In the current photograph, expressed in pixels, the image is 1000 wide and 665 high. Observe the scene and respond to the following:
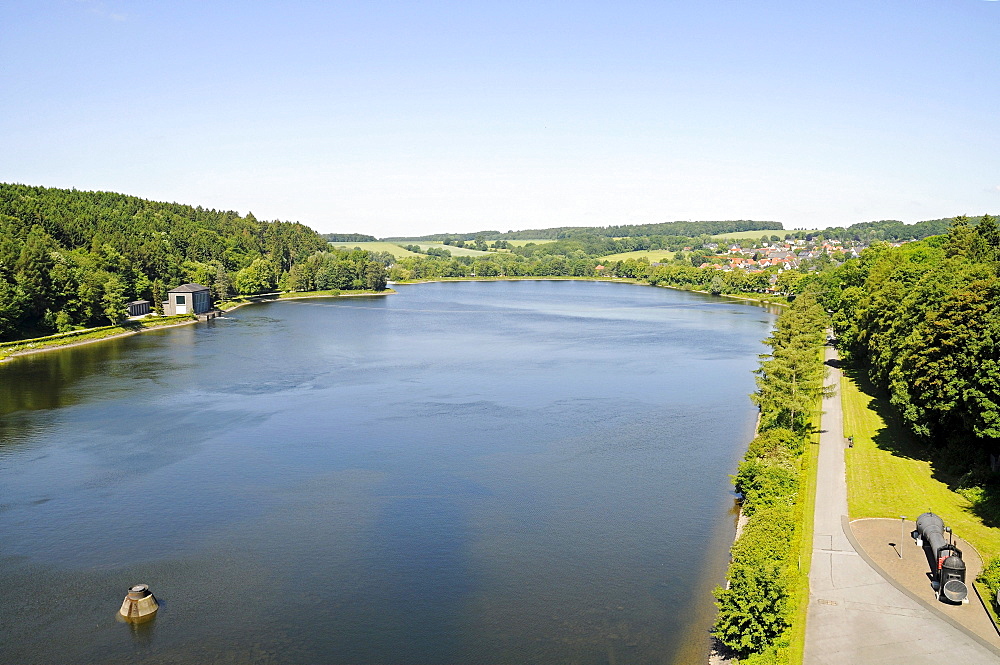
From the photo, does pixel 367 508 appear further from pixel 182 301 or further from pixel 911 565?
pixel 182 301

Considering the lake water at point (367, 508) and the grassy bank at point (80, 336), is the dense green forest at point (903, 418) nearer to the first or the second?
the lake water at point (367, 508)

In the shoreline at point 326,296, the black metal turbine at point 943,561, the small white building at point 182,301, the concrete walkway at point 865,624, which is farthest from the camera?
the small white building at point 182,301

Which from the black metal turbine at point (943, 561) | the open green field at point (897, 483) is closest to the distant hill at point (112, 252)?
the open green field at point (897, 483)

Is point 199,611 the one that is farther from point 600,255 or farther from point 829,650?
point 600,255

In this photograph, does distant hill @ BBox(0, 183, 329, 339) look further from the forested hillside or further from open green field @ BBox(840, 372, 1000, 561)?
the forested hillside

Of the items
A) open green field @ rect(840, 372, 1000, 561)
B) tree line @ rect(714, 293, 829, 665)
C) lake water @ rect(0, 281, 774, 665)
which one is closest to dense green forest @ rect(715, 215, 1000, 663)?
tree line @ rect(714, 293, 829, 665)
